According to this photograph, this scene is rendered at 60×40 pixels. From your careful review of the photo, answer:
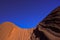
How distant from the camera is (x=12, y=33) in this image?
3.84 feet

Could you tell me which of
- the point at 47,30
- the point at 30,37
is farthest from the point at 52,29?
the point at 30,37

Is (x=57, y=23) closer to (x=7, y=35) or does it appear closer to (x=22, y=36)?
(x=22, y=36)

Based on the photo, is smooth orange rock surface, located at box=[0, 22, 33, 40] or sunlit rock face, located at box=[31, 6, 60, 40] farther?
smooth orange rock surface, located at box=[0, 22, 33, 40]

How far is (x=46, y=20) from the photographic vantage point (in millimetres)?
938

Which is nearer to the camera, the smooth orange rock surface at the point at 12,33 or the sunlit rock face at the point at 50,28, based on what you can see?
the sunlit rock face at the point at 50,28

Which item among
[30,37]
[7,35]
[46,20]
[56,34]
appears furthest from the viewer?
[7,35]

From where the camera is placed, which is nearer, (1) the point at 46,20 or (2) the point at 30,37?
(1) the point at 46,20

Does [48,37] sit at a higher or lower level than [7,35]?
lower

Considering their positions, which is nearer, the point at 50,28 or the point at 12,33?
the point at 50,28

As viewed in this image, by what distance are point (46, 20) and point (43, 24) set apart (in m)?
0.03

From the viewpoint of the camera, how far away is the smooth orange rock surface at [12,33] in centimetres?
111

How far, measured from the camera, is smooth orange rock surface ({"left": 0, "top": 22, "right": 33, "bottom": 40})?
3.64ft

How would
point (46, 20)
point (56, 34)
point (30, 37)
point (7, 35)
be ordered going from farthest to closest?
point (7, 35)
point (30, 37)
point (46, 20)
point (56, 34)

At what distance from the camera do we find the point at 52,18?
Result: 0.91m
